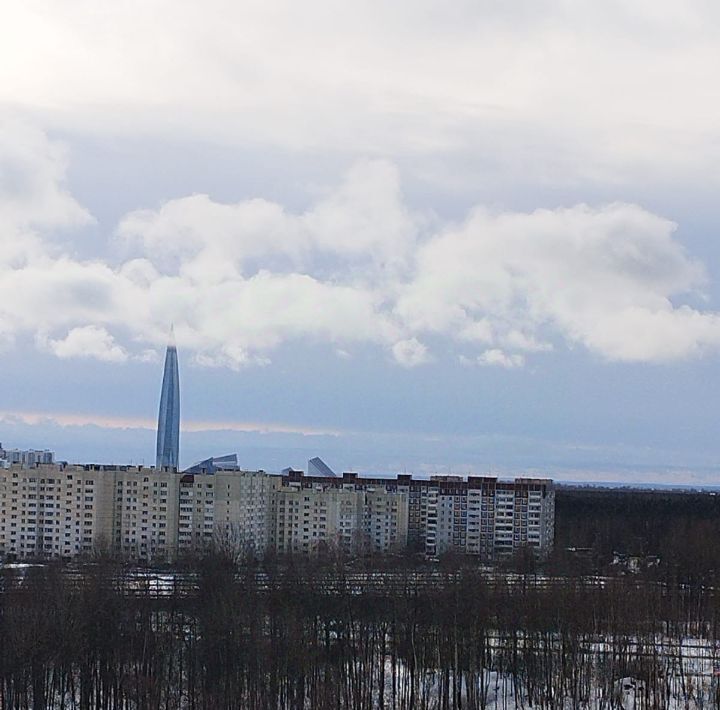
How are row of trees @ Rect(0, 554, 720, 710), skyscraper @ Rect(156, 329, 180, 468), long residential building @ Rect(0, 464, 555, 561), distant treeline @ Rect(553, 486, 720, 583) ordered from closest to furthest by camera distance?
row of trees @ Rect(0, 554, 720, 710)
distant treeline @ Rect(553, 486, 720, 583)
long residential building @ Rect(0, 464, 555, 561)
skyscraper @ Rect(156, 329, 180, 468)

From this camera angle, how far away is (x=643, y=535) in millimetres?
53875

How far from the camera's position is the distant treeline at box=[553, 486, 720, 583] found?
35.7 metres

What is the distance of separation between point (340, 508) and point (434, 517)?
174 inches

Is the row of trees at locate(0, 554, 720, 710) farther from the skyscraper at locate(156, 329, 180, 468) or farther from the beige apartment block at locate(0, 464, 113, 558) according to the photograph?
the skyscraper at locate(156, 329, 180, 468)

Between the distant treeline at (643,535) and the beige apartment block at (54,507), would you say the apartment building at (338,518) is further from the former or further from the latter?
the beige apartment block at (54,507)

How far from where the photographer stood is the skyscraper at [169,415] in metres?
98.9

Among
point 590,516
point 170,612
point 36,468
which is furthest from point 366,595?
point 590,516

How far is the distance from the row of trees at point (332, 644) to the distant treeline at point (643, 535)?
25.3 ft

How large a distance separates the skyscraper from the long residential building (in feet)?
166

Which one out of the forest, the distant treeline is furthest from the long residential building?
the forest

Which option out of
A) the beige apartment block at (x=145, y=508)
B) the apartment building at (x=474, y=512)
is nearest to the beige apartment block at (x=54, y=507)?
the beige apartment block at (x=145, y=508)

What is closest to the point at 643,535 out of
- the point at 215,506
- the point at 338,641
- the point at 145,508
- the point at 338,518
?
the point at 338,518

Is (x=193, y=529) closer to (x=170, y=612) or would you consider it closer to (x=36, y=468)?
(x=36, y=468)

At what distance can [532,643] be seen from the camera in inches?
919
